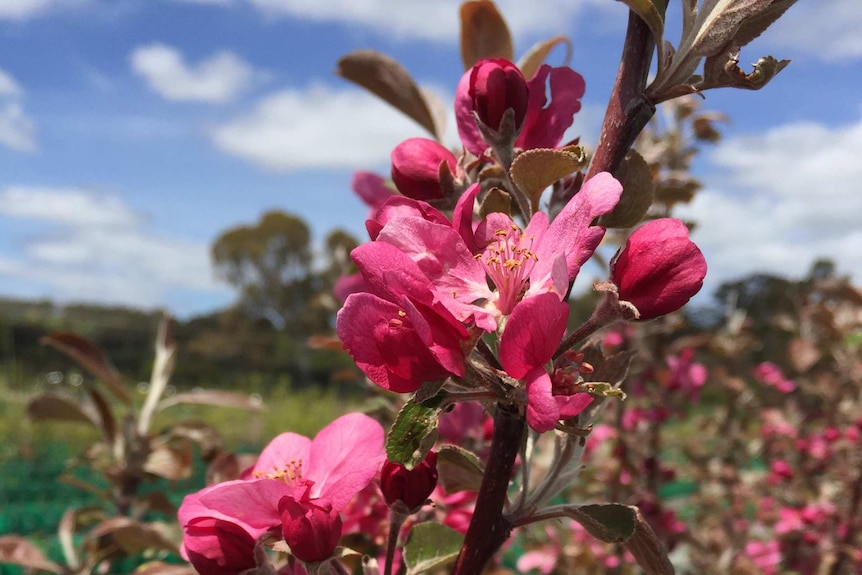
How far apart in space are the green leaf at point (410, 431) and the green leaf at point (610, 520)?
0.18 meters

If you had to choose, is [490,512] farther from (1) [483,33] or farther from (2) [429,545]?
(1) [483,33]

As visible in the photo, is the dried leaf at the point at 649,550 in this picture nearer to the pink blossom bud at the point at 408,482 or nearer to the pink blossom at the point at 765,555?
the pink blossom bud at the point at 408,482

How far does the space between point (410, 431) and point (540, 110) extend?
1.25 ft

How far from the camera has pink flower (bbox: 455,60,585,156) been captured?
729mm

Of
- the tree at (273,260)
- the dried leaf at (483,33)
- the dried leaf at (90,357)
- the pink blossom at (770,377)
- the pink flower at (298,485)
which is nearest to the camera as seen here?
the pink flower at (298,485)

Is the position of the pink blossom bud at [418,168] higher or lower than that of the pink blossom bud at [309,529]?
higher

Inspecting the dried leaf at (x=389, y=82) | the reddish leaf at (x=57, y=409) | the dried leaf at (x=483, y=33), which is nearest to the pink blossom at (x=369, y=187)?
the dried leaf at (x=389, y=82)

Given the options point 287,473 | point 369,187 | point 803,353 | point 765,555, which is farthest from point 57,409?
point 765,555

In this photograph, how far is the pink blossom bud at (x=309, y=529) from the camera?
0.57m

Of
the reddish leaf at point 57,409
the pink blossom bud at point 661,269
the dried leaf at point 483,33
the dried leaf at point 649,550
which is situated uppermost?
the dried leaf at point 483,33

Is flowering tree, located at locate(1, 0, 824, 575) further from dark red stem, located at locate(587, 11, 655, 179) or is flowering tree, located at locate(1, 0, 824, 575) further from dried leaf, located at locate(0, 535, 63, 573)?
dried leaf, located at locate(0, 535, 63, 573)

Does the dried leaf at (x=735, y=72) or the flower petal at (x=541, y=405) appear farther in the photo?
the dried leaf at (x=735, y=72)

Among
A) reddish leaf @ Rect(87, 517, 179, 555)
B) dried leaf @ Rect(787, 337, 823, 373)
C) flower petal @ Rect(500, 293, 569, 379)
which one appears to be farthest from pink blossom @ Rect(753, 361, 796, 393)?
flower petal @ Rect(500, 293, 569, 379)

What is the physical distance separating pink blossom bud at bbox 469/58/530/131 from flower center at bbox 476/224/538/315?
0.13m
